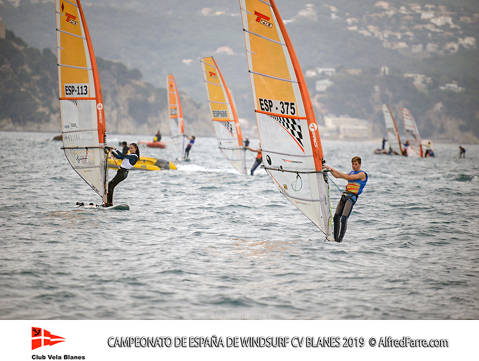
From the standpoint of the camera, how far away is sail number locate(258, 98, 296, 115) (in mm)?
10898

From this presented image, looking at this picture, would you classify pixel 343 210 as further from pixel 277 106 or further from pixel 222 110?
pixel 222 110

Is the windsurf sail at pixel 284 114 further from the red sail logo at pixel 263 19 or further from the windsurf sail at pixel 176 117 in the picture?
the windsurf sail at pixel 176 117

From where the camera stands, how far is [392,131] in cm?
5856

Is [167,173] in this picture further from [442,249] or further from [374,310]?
[374,310]

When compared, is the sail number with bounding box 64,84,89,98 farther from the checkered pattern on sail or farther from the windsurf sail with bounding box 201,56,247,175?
the windsurf sail with bounding box 201,56,247,175

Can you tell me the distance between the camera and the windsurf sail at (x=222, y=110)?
85.5 feet

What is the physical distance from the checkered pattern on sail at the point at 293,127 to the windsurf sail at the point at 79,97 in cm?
594

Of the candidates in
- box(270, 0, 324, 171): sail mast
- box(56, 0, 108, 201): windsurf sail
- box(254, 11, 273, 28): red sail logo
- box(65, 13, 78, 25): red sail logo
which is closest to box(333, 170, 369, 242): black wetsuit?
box(270, 0, 324, 171): sail mast

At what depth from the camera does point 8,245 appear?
34.0ft

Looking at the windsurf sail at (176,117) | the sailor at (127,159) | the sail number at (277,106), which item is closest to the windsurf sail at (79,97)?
the sailor at (127,159)

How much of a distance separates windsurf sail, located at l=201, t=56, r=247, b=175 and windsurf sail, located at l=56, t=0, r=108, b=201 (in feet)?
38.1
